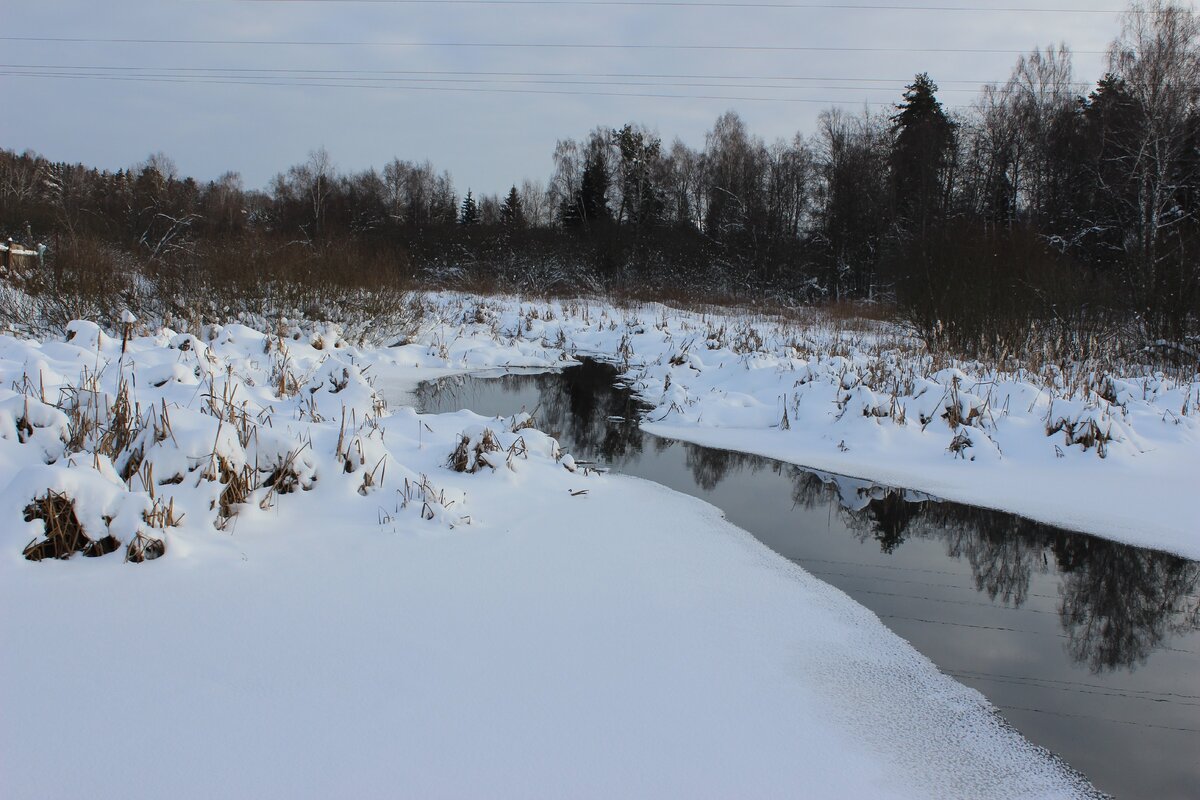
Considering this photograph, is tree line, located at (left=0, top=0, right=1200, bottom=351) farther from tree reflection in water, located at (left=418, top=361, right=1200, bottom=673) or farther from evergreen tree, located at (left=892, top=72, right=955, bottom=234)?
tree reflection in water, located at (left=418, top=361, right=1200, bottom=673)

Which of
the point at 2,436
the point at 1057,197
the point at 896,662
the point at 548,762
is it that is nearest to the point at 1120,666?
the point at 896,662

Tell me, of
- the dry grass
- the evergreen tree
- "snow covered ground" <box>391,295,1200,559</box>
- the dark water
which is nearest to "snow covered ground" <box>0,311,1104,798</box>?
the dry grass

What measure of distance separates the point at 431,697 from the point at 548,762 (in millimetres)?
481

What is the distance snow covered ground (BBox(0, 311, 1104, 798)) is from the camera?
200 cm

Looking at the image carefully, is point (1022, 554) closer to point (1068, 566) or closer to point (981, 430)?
point (1068, 566)

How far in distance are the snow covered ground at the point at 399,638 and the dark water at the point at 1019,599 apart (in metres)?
0.27

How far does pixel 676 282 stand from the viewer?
31719mm

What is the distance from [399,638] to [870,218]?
36052 millimetres

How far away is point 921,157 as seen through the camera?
3241 centimetres

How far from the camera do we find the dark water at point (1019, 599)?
2496 mm

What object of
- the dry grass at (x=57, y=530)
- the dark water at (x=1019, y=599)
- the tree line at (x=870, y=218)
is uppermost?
the tree line at (x=870, y=218)

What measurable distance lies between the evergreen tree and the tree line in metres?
0.12

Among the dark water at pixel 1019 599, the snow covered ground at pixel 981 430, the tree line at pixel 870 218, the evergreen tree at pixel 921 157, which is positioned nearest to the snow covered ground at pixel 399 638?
the dark water at pixel 1019 599

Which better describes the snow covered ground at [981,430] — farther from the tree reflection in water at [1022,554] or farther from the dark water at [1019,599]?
the dark water at [1019,599]
